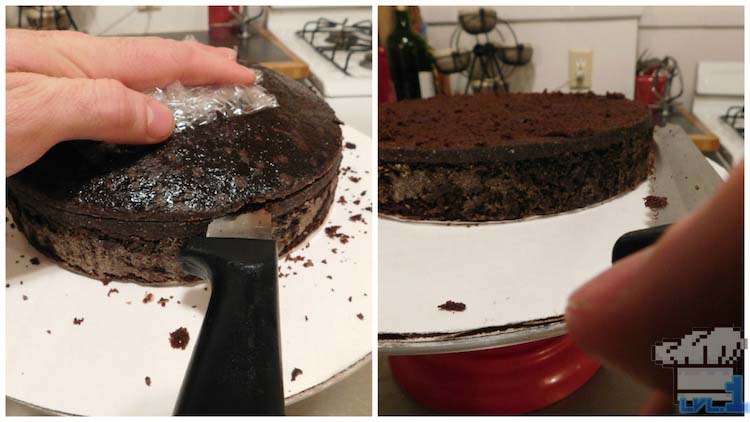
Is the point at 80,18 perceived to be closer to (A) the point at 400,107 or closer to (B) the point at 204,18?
(B) the point at 204,18

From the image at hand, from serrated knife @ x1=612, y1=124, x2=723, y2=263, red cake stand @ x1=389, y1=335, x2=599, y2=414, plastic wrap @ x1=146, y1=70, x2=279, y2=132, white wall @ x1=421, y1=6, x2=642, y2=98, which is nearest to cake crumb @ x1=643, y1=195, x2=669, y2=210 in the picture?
serrated knife @ x1=612, y1=124, x2=723, y2=263

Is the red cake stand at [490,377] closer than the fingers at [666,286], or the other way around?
the fingers at [666,286]

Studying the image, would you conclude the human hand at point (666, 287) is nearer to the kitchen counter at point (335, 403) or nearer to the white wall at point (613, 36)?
the kitchen counter at point (335, 403)

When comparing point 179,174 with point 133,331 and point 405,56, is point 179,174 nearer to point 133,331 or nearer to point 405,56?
point 133,331

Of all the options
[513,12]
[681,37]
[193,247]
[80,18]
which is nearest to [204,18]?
[80,18]

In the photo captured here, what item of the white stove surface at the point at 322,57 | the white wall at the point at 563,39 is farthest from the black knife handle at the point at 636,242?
the white wall at the point at 563,39

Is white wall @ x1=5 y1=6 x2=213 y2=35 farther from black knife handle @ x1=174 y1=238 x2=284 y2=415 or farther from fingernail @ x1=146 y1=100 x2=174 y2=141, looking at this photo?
black knife handle @ x1=174 y1=238 x2=284 y2=415

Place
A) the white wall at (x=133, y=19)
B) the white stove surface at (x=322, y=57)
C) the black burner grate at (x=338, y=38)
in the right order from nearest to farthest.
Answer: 1. the white stove surface at (x=322, y=57)
2. the black burner grate at (x=338, y=38)
3. the white wall at (x=133, y=19)
